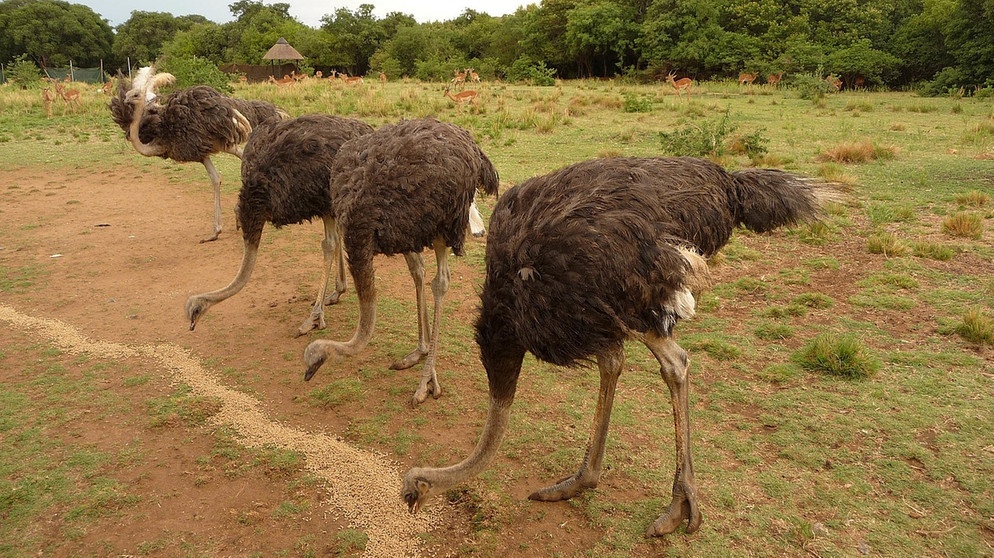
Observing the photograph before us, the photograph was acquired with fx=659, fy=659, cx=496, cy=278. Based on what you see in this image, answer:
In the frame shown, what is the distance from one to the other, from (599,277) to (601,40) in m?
30.0

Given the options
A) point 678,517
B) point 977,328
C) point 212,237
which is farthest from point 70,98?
point 977,328

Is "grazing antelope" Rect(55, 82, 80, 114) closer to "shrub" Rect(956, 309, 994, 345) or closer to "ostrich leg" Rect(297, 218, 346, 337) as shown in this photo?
"ostrich leg" Rect(297, 218, 346, 337)

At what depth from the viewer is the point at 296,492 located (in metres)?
3.29

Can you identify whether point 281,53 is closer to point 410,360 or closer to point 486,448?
point 410,360

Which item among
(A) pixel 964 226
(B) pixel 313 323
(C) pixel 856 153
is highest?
(C) pixel 856 153

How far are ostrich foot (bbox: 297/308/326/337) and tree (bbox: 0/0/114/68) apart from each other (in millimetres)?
47166

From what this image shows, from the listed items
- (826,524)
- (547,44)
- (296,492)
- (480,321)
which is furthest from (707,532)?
(547,44)

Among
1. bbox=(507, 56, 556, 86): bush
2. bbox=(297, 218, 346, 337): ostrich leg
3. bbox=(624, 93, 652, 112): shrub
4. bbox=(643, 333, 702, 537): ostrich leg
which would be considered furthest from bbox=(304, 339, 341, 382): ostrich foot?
bbox=(507, 56, 556, 86): bush

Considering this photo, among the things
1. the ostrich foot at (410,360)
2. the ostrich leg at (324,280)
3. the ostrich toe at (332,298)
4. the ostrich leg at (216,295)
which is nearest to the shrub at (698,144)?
the ostrich toe at (332,298)

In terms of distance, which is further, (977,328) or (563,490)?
(977,328)

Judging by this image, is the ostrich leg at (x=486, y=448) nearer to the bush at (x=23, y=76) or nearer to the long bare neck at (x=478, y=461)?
the long bare neck at (x=478, y=461)

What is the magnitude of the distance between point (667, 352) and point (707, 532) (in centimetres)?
83

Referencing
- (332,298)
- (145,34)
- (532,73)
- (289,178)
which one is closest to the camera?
(289,178)

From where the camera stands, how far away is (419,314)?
178 inches
